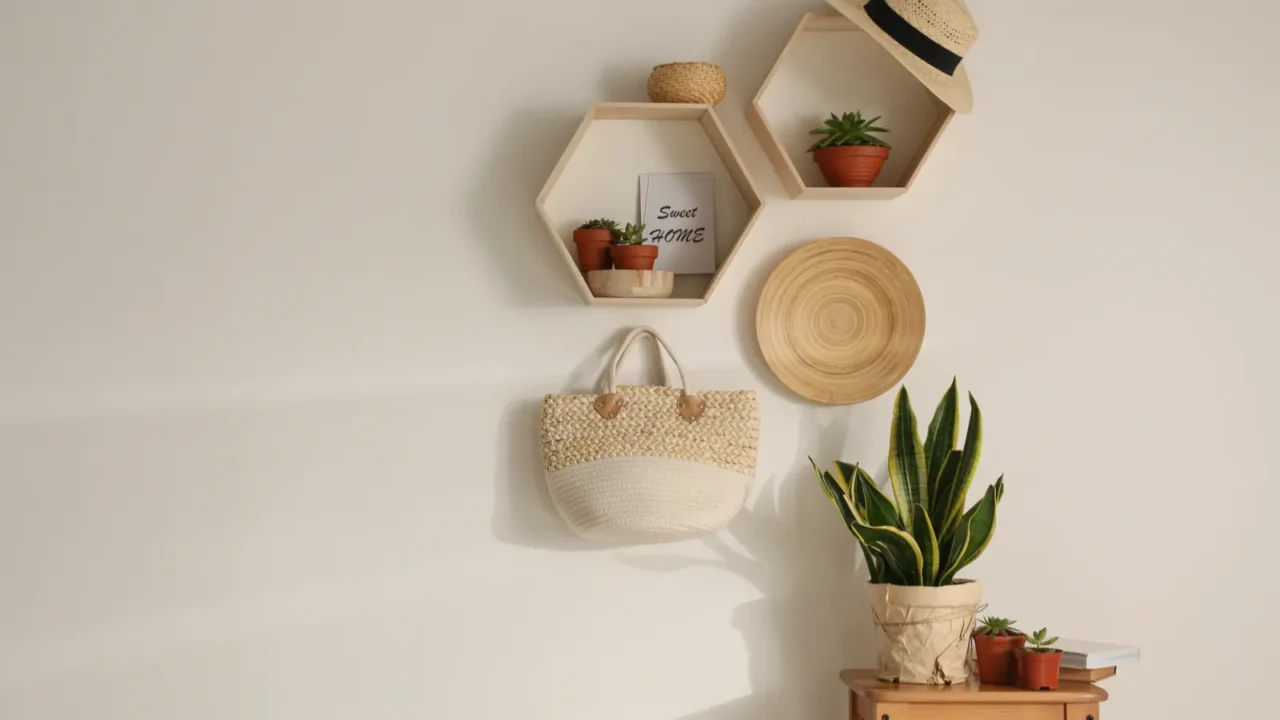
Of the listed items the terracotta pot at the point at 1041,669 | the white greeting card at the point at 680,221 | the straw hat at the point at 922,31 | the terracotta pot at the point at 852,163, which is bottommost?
the terracotta pot at the point at 1041,669

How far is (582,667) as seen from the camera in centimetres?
210

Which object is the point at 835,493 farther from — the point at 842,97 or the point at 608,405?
the point at 842,97

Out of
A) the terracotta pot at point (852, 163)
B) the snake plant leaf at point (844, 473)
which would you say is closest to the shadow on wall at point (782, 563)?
the snake plant leaf at point (844, 473)

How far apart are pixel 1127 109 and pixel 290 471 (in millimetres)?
1805

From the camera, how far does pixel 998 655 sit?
6.20 feet

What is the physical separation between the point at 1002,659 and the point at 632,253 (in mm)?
966

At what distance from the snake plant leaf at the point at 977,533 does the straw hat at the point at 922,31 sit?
701 mm

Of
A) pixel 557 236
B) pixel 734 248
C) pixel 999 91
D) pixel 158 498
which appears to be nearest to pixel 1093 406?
pixel 999 91

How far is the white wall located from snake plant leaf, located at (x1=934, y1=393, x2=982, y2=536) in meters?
0.22

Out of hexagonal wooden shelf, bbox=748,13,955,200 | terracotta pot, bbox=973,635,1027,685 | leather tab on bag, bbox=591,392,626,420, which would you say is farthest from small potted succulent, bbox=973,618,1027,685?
hexagonal wooden shelf, bbox=748,13,955,200

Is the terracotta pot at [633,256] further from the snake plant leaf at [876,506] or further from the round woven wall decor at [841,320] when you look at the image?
the snake plant leaf at [876,506]

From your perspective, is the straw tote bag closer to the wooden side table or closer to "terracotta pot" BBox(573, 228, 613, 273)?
"terracotta pot" BBox(573, 228, 613, 273)

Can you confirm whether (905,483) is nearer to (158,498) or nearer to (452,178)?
(452,178)

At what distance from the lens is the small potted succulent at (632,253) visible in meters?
2.00
